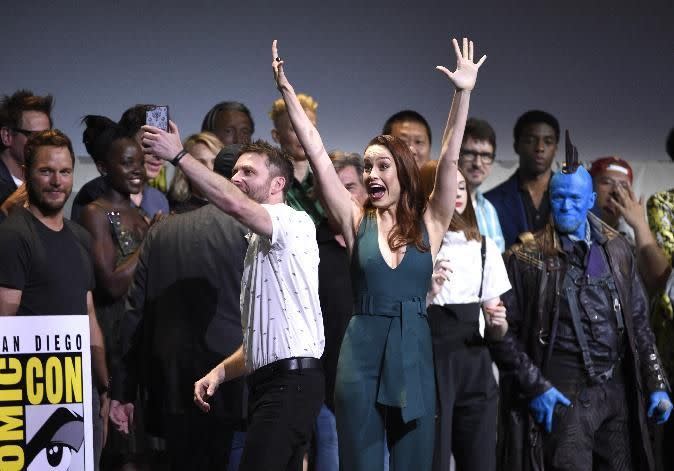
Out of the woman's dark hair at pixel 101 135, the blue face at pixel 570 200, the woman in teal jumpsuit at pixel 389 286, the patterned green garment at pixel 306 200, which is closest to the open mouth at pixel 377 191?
the woman in teal jumpsuit at pixel 389 286

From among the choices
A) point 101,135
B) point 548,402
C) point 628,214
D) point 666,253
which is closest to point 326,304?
point 548,402

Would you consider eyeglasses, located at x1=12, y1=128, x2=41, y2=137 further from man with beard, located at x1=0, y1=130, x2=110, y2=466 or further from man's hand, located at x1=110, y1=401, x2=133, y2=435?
man's hand, located at x1=110, y1=401, x2=133, y2=435

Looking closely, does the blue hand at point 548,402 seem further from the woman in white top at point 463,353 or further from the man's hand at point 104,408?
the man's hand at point 104,408

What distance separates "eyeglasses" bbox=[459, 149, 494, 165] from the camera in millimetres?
6926

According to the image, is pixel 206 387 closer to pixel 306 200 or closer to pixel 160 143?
pixel 160 143

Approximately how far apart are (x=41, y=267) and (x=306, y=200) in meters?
1.63

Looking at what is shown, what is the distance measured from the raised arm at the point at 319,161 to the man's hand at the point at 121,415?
1.30 meters

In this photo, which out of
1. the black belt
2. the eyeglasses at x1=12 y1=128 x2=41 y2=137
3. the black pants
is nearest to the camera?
the black pants

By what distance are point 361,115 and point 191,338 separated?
297 cm

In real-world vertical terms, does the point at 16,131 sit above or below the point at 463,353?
above

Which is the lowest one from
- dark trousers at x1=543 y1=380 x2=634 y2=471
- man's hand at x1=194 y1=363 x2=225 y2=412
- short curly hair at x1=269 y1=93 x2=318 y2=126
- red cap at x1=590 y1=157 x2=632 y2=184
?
dark trousers at x1=543 y1=380 x2=634 y2=471

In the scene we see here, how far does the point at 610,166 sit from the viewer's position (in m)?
7.41

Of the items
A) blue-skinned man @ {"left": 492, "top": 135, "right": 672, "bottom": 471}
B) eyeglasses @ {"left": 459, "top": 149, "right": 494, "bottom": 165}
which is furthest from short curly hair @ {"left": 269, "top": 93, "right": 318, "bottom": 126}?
blue-skinned man @ {"left": 492, "top": 135, "right": 672, "bottom": 471}

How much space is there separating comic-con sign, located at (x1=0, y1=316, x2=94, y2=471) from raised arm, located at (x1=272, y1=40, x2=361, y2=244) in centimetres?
116
